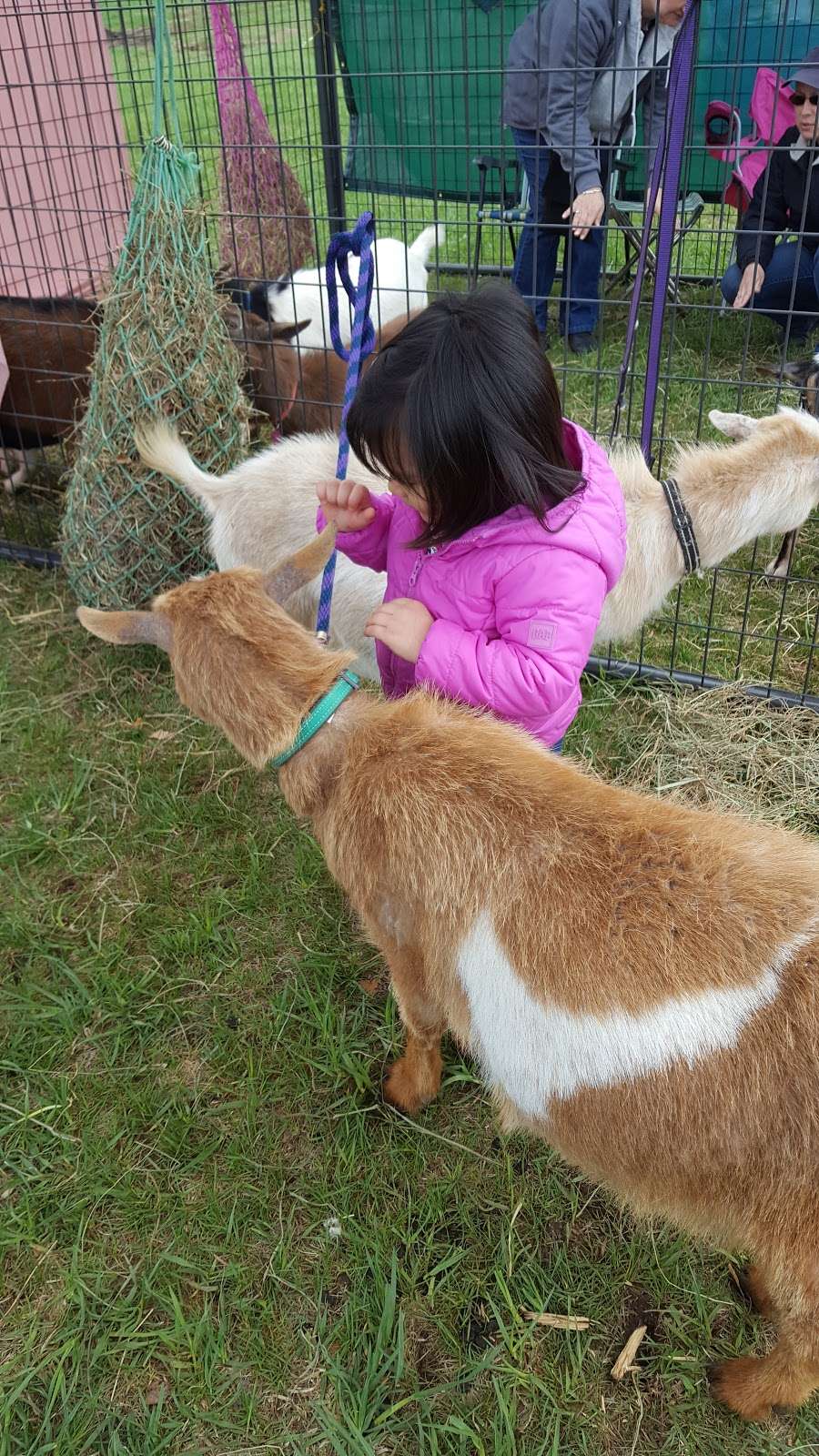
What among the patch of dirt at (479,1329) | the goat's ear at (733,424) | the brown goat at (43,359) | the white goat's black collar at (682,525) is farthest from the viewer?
the brown goat at (43,359)

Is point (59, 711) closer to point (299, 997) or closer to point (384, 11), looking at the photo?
point (299, 997)

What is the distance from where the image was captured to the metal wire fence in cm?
370

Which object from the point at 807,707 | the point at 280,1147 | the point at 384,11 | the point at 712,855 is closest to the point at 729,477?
the point at 807,707

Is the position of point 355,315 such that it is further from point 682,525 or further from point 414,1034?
point 414,1034

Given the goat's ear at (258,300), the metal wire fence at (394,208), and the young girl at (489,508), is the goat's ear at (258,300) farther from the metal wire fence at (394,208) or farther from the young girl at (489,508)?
the young girl at (489,508)

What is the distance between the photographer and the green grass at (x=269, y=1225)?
6.06ft

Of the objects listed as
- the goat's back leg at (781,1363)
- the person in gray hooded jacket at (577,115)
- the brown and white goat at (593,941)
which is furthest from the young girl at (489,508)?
the person in gray hooded jacket at (577,115)

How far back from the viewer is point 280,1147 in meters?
2.29

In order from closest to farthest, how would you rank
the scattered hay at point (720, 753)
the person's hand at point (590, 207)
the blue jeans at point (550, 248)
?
the scattered hay at point (720, 753), the person's hand at point (590, 207), the blue jeans at point (550, 248)

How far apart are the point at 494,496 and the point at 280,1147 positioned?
1.59m

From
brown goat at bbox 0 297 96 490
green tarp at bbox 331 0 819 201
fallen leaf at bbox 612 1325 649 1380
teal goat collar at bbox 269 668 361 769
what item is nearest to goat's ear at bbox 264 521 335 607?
teal goat collar at bbox 269 668 361 769

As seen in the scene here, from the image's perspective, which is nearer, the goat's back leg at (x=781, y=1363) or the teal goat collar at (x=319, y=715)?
the goat's back leg at (x=781, y=1363)

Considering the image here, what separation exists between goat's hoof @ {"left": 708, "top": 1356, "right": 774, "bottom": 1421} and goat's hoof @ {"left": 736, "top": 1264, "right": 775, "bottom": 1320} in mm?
118

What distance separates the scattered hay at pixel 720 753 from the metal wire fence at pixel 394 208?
0.52 ft
